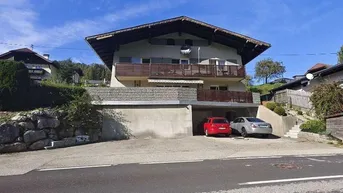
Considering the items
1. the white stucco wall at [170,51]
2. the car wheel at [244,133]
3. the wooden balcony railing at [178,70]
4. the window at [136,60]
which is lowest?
the car wheel at [244,133]

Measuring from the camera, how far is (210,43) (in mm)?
29281

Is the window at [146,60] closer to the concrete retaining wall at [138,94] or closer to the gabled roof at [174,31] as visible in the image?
the gabled roof at [174,31]

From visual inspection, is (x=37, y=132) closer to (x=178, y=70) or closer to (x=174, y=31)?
(x=178, y=70)

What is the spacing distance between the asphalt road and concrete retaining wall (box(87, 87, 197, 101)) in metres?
11.3

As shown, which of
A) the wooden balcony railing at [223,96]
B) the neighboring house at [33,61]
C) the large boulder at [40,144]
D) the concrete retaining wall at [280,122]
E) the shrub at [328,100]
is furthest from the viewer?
the neighboring house at [33,61]

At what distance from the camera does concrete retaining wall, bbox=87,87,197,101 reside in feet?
66.5

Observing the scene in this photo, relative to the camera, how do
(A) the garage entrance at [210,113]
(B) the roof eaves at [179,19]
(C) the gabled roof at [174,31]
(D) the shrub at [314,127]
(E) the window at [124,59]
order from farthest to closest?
(E) the window at [124,59], (C) the gabled roof at [174,31], (A) the garage entrance at [210,113], (B) the roof eaves at [179,19], (D) the shrub at [314,127]

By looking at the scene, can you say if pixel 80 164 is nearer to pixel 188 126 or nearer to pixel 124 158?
pixel 124 158

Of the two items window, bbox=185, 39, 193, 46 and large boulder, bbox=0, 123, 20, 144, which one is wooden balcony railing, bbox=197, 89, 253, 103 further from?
large boulder, bbox=0, 123, 20, 144

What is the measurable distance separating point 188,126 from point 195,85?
7.37 meters

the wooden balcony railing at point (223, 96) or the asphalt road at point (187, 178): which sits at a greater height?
the wooden balcony railing at point (223, 96)

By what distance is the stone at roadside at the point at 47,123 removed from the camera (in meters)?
15.7

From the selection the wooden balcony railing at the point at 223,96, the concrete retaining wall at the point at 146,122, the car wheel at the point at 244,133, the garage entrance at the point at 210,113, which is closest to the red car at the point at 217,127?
the car wheel at the point at 244,133

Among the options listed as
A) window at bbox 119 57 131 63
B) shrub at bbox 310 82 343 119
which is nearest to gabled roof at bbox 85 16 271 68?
window at bbox 119 57 131 63
